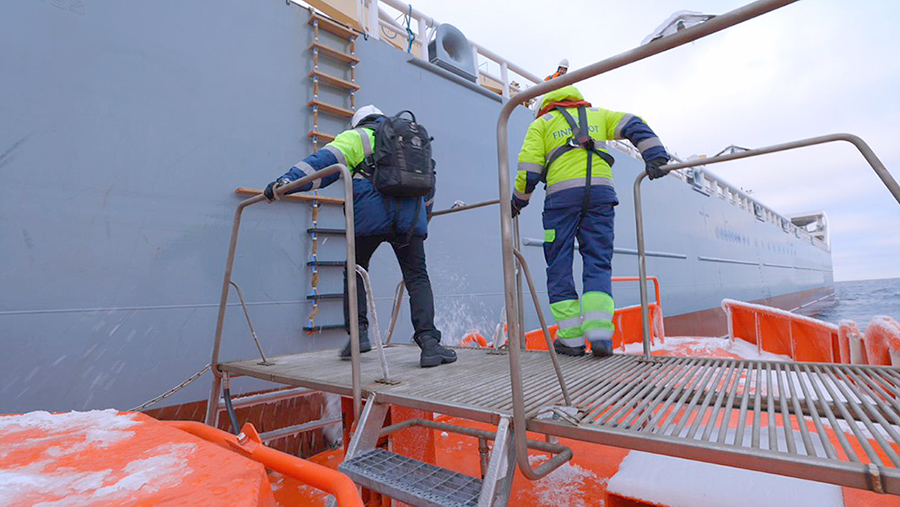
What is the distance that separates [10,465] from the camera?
0.77 m

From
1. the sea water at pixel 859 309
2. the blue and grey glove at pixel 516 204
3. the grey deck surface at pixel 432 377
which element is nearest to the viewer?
the grey deck surface at pixel 432 377

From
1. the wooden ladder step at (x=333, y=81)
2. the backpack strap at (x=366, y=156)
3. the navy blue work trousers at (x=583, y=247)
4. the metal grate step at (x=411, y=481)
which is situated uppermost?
the wooden ladder step at (x=333, y=81)

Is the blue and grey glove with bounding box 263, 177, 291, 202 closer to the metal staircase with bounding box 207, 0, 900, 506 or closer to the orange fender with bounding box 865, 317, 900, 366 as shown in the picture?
the metal staircase with bounding box 207, 0, 900, 506

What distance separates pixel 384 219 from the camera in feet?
6.47

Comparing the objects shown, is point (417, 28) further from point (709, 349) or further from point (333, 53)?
point (709, 349)

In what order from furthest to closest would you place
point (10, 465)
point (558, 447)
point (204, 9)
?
point (204, 9), point (558, 447), point (10, 465)

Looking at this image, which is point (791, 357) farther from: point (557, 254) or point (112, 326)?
point (112, 326)

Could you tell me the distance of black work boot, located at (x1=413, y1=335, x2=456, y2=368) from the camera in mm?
1958

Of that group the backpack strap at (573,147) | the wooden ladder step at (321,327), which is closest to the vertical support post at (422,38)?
the backpack strap at (573,147)

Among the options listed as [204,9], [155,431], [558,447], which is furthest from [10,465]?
[204,9]

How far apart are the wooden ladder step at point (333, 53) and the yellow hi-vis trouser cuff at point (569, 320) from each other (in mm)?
2508

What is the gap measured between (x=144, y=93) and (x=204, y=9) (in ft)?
2.42

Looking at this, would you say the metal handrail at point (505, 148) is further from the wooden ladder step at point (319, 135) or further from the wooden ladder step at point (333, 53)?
the wooden ladder step at point (333, 53)

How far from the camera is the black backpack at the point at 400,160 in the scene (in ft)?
6.20
